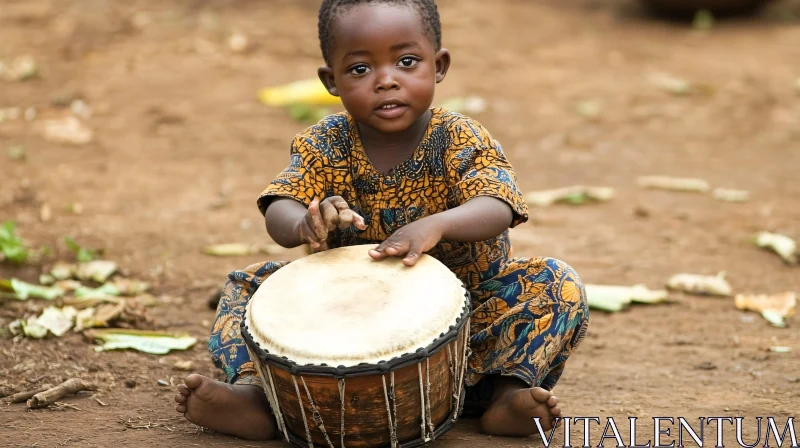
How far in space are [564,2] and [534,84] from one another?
9.42 ft

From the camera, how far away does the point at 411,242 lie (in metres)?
2.87

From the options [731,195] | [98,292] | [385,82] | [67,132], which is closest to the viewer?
[385,82]

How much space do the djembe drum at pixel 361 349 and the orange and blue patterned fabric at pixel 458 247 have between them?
0.27m

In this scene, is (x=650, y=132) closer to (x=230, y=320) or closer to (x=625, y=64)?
(x=625, y=64)

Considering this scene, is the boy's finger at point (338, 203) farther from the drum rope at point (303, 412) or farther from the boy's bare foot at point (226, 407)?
the boy's bare foot at point (226, 407)

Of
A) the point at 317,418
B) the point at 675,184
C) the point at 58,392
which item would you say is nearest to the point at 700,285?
the point at 675,184

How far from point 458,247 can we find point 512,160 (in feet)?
13.8

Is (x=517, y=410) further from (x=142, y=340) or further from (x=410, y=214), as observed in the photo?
(x=142, y=340)

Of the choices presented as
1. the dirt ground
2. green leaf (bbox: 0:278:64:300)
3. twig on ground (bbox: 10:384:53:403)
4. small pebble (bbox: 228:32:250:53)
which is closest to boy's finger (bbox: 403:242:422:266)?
the dirt ground

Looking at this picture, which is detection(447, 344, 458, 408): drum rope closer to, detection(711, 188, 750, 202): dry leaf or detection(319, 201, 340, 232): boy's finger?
detection(319, 201, 340, 232): boy's finger

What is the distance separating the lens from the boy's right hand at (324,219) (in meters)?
2.82

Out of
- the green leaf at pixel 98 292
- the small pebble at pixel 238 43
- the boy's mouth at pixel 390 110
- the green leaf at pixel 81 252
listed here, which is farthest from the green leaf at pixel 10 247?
the small pebble at pixel 238 43

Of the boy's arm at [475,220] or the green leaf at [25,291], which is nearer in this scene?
the boy's arm at [475,220]

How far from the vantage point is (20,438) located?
3.00 m
